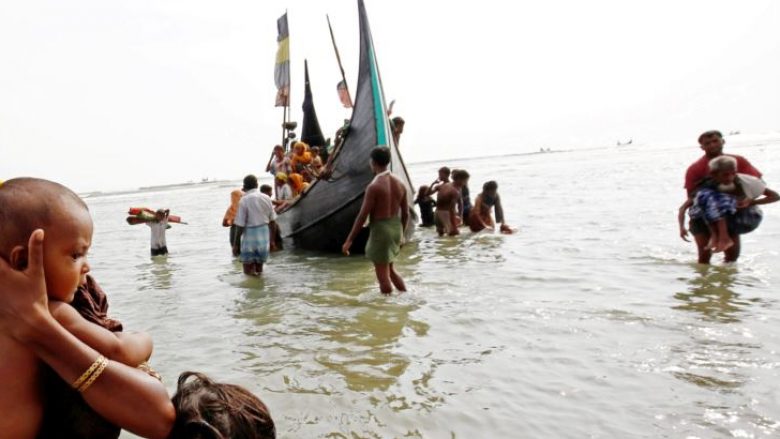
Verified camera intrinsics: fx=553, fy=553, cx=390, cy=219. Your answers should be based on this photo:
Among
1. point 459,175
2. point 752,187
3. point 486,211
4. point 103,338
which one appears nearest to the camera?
point 103,338

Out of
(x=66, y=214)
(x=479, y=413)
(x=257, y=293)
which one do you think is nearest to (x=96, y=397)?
(x=66, y=214)

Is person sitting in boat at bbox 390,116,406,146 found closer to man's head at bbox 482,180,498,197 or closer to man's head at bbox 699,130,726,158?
man's head at bbox 482,180,498,197

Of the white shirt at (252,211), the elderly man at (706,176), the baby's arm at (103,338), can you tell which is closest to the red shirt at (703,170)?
the elderly man at (706,176)

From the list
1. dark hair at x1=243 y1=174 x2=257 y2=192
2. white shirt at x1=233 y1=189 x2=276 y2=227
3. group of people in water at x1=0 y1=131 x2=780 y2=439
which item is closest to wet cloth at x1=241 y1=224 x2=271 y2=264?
white shirt at x1=233 y1=189 x2=276 y2=227

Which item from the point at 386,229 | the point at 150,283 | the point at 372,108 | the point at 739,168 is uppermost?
the point at 372,108

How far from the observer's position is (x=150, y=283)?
8.02m

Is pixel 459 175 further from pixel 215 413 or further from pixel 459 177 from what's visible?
pixel 215 413

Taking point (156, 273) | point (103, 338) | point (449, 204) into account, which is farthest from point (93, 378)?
point (449, 204)

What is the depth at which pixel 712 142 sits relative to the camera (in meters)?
5.61

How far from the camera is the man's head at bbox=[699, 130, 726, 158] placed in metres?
5.61

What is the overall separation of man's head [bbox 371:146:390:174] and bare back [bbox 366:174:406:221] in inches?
4.5

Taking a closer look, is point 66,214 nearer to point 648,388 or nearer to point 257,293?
point 648,388

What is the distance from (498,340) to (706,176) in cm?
320

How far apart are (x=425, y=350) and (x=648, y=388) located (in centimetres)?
150
